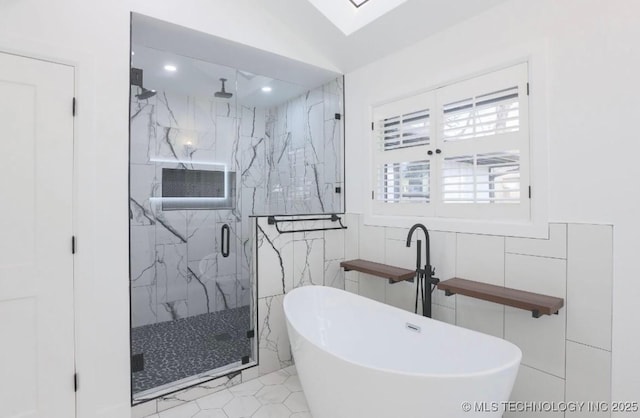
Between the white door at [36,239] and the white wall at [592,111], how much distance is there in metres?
2.57

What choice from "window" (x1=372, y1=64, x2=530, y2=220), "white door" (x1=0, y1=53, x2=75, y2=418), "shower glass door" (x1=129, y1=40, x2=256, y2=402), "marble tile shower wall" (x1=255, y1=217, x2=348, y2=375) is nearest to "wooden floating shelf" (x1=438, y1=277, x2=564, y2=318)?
"window" (x1=372, y1=64, x2=530, y2=220)

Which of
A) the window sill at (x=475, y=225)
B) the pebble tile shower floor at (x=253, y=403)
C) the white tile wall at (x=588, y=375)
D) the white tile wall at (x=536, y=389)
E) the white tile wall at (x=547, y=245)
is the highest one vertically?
the window sill at (x=475, y=225)

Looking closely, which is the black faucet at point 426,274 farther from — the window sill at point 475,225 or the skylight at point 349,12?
the skylight at point 349,12

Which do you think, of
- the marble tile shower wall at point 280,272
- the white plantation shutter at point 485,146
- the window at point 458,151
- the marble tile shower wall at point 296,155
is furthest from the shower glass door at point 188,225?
the white plantation shutter at point 485,146

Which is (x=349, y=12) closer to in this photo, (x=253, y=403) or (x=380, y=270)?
(x=380, y=270)

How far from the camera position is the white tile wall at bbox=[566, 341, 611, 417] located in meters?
1.66

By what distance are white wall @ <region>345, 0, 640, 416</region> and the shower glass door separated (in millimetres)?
2246

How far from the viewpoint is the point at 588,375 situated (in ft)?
5.62

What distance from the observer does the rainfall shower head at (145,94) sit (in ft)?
8.41

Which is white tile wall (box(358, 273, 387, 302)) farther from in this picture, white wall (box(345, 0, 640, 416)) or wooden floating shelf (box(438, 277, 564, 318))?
white wall (box(345, 0, 640, 416))

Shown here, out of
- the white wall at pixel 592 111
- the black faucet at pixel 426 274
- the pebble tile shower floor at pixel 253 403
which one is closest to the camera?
the white wall at pixel 592 111

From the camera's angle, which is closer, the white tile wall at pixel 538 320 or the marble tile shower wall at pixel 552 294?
the marble tile shower wall at pixel 552 294

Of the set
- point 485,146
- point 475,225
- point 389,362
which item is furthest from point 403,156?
point 389,362

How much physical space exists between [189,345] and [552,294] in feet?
9.18
